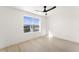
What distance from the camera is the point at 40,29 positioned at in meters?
1.64

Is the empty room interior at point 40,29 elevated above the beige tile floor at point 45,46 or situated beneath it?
elevated above

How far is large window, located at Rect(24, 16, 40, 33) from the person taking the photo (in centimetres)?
153

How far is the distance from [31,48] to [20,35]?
11.7 inches

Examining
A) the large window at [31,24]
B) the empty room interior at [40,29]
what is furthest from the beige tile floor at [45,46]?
the large window at [31,24]

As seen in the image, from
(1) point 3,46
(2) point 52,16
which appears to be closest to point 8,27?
(1) point 3,46

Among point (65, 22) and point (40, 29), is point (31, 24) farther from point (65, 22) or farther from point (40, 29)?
point (65, 22)

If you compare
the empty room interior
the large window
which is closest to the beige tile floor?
the empty room interior

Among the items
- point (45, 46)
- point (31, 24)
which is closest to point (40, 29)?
point (31, 24)

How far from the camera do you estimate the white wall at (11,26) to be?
1.43 metres

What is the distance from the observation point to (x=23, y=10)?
1.47 metres

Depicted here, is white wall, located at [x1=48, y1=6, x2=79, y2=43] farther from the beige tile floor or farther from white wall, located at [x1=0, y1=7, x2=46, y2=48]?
white wall, located at [x1=0, y1=7, x2=46, y2=48]

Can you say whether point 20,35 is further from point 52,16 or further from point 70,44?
point 70,44

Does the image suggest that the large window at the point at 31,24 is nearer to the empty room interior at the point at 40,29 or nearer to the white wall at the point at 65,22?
the empty room interior at the point at 40,29
